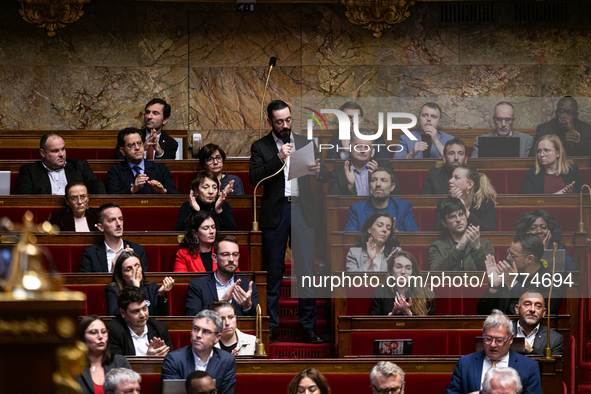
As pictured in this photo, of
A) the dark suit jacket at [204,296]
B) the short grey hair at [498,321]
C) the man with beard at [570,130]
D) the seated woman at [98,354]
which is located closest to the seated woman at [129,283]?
the dark suit jacket at [204,296]

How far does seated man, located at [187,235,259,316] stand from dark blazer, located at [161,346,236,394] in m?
0.57

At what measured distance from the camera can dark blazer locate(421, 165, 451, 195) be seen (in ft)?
12.3

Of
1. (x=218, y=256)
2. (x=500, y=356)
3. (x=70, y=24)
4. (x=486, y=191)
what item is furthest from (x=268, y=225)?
(x=70, y=24)

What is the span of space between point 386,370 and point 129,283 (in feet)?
4.01

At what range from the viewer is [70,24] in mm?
5969

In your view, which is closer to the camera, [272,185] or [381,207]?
[381,207]

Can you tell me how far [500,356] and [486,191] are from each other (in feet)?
3.22

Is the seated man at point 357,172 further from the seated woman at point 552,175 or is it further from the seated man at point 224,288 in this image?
the seated woman at point 552,175

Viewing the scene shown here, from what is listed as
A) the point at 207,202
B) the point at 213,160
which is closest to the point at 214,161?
the point at 213,160

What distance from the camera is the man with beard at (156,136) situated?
16.3ft

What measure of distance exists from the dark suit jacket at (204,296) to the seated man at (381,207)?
562 millimetres

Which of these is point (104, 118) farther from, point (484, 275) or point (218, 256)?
point (484, 275)

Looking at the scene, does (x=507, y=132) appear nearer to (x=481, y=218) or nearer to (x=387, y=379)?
(x=481, y=218)

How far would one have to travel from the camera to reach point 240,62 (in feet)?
19.7
